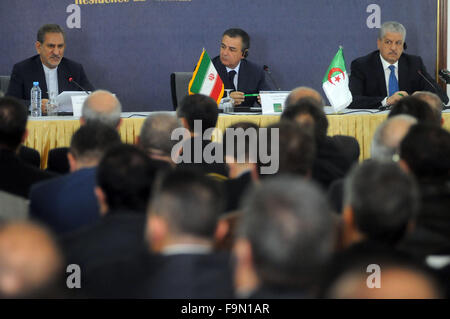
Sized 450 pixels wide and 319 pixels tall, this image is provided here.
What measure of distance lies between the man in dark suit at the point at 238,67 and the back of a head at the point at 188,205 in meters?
4.21

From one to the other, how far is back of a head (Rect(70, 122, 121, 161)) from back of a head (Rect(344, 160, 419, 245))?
1.21 metres

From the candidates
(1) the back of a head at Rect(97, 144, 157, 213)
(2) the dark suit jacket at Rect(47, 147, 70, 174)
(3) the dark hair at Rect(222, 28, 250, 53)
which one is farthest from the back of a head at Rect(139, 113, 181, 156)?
(3) the dark hair at Rect(222, 28, 250, 53)

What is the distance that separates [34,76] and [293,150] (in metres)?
3.80

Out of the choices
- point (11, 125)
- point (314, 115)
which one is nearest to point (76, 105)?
point (11, 125)

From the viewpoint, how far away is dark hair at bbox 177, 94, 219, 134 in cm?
365

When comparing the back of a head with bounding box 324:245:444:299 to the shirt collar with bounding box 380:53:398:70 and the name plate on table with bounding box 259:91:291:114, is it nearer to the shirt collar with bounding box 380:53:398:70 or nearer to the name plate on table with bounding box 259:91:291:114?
the name plate on table with bounding box 259:91:291:114

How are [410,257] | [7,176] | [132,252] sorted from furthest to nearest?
[7,176]
[132,252]
[410,257]

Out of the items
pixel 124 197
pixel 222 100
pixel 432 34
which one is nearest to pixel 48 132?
pixel 222 100

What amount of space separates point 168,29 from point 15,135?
4059 mm

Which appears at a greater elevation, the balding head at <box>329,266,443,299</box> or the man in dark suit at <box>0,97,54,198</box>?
the man in dark suit at <box>0,97,54,198</box>

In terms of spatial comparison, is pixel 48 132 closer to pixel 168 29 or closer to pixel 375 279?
pixel 168 29

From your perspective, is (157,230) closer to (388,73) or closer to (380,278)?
(380,278)

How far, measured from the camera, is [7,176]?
283 cm
